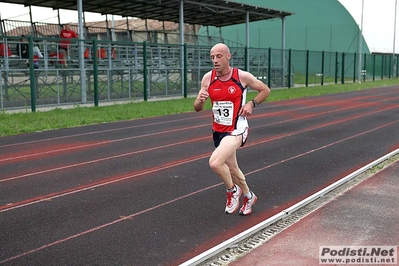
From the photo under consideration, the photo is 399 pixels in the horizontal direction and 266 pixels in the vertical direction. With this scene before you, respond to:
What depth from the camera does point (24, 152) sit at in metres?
9.54

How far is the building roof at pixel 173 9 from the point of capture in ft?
79.0

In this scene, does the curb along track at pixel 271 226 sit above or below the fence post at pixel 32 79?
below

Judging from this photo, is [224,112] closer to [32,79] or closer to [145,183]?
[145,183]

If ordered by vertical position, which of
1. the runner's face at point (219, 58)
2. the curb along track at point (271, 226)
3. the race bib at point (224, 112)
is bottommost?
the curb along track at point (271, 226)

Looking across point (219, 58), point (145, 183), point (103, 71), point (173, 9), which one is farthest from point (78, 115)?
point (173, 9)

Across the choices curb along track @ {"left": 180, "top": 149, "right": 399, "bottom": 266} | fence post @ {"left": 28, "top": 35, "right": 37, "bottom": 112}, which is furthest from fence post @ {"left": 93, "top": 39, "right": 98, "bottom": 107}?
curb along track @ {"left": 180, "top": 149, "right": 399, "bottom": 266}

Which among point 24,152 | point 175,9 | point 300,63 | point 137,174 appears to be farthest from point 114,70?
point 300,63

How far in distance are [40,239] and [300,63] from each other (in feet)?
110

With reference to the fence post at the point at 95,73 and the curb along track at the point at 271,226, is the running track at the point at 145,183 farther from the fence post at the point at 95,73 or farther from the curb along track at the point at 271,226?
the fence post at the point at 95,73

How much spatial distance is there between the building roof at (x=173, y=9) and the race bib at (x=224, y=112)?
19751mm

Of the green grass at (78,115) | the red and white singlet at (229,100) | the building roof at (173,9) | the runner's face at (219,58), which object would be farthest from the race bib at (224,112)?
the building roof at (173,9)

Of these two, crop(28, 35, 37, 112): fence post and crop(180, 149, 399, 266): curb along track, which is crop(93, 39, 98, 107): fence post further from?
crop(180, 149, 399, 266): curb along track

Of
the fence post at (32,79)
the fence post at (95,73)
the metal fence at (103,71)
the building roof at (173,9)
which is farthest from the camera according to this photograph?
the building roof at (173,9)

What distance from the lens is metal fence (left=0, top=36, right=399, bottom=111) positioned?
55.6 feet
